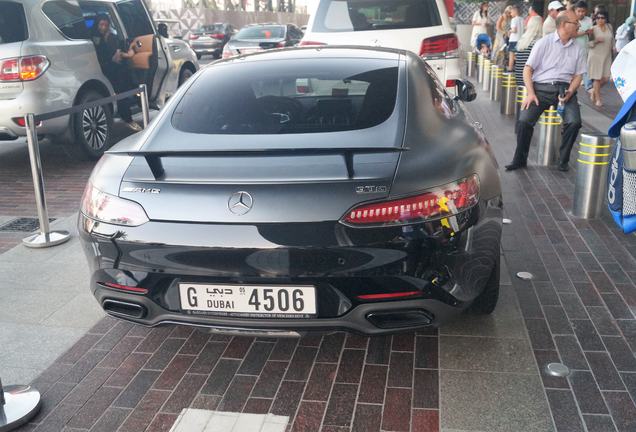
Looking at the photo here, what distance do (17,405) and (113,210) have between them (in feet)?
3.13

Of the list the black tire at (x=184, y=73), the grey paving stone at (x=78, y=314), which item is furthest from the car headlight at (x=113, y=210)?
the black tire at (x=184, y=73)

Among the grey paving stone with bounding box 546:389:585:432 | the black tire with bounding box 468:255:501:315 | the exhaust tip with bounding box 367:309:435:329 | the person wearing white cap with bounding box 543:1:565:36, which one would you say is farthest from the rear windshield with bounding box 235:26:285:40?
the grey paving stone with bounding box 546:389:585:432

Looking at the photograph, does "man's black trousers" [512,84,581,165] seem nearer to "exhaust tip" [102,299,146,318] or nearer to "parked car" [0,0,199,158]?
"parked car" [0,0,199,158]

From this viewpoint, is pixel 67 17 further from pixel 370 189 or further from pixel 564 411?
pixel 564 411

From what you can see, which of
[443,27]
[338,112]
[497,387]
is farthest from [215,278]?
[443,27]

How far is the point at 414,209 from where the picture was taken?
8.87 feet

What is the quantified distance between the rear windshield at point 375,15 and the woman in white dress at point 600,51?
432 centimetres

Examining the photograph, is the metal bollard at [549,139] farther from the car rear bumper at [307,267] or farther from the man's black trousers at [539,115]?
the car rear bumper at [307,267]

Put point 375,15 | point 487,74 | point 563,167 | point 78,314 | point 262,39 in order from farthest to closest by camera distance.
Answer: point 262,39, point 487,74, point 375,15, point 563,167, point 78,314

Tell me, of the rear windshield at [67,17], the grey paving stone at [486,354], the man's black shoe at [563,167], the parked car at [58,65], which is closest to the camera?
the grey paving stone at [486,354]

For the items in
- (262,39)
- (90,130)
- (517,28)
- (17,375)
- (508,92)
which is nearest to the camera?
(17,375)

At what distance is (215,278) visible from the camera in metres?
2.77

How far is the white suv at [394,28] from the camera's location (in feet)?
28.2

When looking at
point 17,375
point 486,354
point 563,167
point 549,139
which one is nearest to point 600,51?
A: point 549,139
